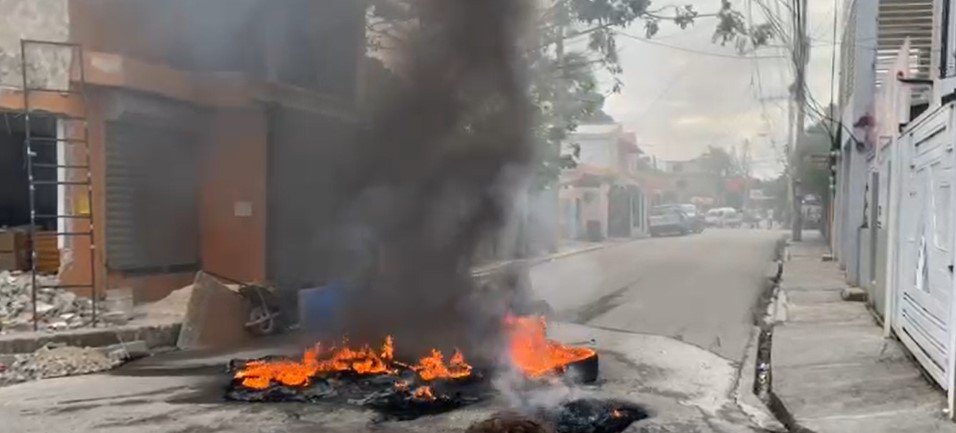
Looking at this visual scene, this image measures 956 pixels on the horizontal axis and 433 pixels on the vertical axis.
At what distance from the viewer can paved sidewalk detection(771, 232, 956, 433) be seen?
5.15 metres

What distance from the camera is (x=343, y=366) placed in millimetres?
6918

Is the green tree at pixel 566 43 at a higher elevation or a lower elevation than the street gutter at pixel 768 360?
higher

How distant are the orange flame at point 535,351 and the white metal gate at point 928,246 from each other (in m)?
2.63

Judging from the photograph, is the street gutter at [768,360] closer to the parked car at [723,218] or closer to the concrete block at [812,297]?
the concrete block at [812,297]

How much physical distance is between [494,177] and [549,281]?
8.05 meters

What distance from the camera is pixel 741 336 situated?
368 inches

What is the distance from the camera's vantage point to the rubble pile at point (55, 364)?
7.00 metres

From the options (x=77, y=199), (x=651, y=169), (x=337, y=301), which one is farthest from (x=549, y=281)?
(x=651, y=169)

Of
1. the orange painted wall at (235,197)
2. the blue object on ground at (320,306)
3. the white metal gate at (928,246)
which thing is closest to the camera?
the white metal gate at (928,246)

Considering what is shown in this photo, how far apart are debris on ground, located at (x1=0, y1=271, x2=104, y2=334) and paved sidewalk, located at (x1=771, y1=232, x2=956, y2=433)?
6.96m

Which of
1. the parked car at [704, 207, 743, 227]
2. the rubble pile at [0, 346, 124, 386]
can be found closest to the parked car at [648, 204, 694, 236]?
the parked car at [704, 207, 743, 227]

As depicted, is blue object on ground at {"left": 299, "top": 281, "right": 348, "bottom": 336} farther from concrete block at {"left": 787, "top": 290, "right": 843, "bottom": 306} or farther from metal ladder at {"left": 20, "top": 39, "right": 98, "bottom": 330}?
concrete block at {"left": 787, "top": 290, "right": 843, "bottom": 306}

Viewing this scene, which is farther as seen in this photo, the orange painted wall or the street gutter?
the orange painted wall

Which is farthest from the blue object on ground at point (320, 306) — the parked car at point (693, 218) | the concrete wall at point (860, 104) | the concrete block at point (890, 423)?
the parked car at point (693, 218)
